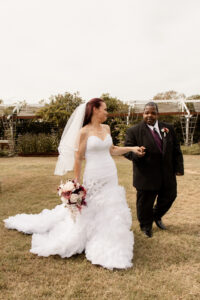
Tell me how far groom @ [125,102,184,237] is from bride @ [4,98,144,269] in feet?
0.87

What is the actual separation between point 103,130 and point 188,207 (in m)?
3.14

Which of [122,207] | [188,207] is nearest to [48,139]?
[188,207]

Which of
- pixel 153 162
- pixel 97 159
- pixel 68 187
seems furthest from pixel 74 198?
pixel 153 162

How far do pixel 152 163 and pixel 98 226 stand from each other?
132 centimetres

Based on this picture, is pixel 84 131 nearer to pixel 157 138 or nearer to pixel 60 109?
pixel 157 138

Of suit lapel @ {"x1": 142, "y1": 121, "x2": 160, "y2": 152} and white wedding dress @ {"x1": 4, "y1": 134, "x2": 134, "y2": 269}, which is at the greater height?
suit lapel @ {"x1": 142, "y1": 121, "x2": 160, "y2": 152}

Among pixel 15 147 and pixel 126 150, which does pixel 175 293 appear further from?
pixel 15 147

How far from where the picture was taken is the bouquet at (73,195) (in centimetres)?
357

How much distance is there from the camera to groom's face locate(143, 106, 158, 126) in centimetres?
424

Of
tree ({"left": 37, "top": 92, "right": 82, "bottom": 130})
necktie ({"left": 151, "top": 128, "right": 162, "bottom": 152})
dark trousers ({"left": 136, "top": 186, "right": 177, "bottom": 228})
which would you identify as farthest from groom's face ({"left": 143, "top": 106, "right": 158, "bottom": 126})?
tree ({"left": 37, "top": 92, "right": 82, "bottom": 130})

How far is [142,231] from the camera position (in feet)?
14.6

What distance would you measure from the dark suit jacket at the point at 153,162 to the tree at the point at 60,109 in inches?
553

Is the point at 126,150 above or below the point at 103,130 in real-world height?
below

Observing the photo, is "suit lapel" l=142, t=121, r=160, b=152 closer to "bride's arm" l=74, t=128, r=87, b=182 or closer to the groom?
the groom
